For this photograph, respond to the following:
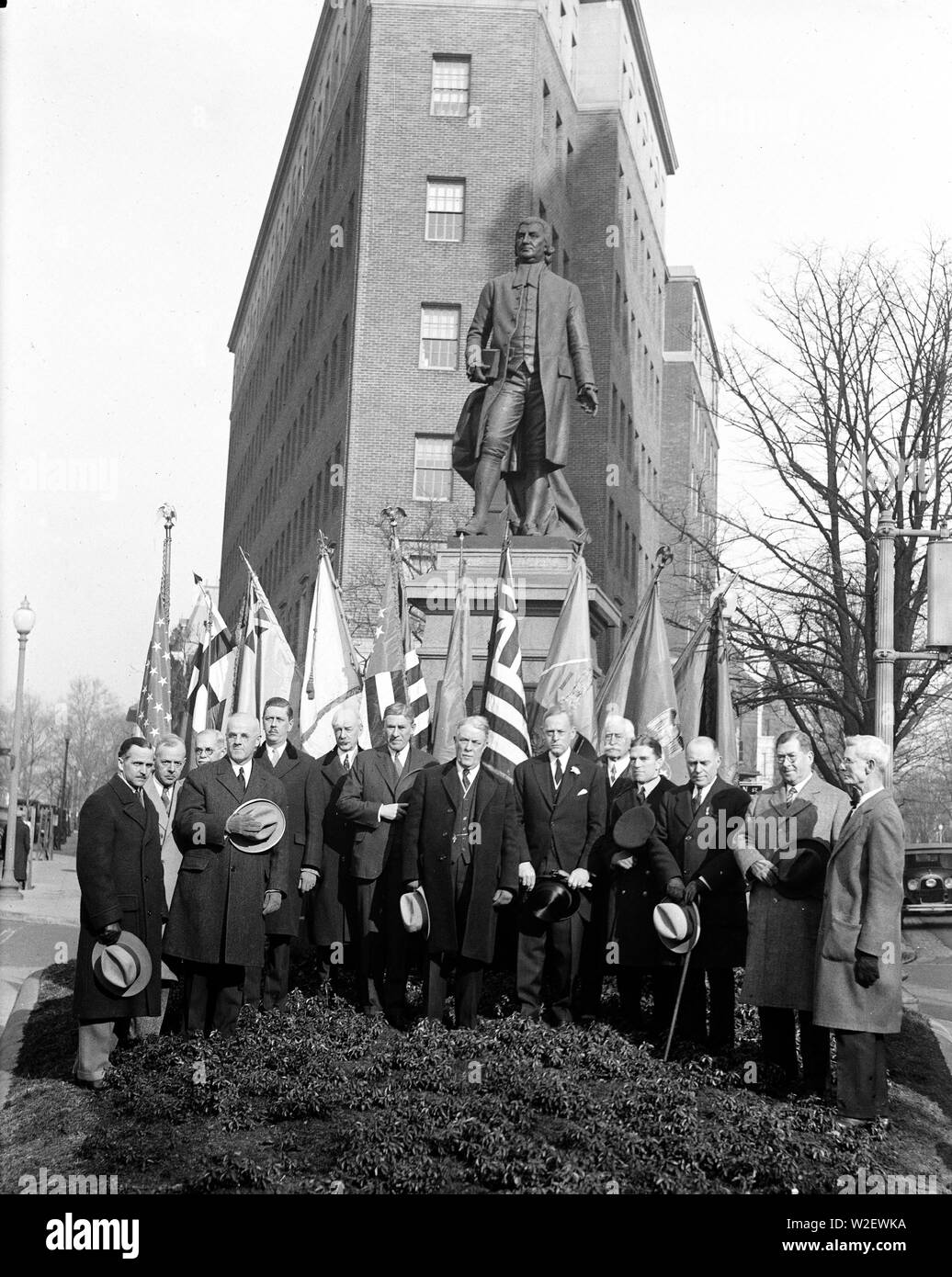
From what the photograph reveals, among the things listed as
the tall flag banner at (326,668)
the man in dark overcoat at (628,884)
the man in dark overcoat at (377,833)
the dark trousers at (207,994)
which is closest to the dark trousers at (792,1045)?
the man in dark overcoat at (628,884)

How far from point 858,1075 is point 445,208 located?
37.6 meters

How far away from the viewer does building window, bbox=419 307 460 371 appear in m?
42.5

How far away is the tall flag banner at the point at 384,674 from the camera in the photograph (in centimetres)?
1448

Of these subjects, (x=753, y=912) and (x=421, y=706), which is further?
(x=421, y=706)

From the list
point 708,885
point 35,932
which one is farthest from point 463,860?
point 35,932

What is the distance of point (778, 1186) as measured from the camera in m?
7.04

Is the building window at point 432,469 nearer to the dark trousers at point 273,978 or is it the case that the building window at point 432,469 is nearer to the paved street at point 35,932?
the paved street at point 35,932

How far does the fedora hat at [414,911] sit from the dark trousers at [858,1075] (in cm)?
272

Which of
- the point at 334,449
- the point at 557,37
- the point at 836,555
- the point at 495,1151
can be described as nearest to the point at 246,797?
the point at 495,1151

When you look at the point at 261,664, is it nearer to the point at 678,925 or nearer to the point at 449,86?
the point at 678,925

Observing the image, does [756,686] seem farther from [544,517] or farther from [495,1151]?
[495,1151]

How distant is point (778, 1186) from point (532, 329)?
10.5m

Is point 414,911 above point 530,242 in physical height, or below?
below

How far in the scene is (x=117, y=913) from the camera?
945 centimetres
